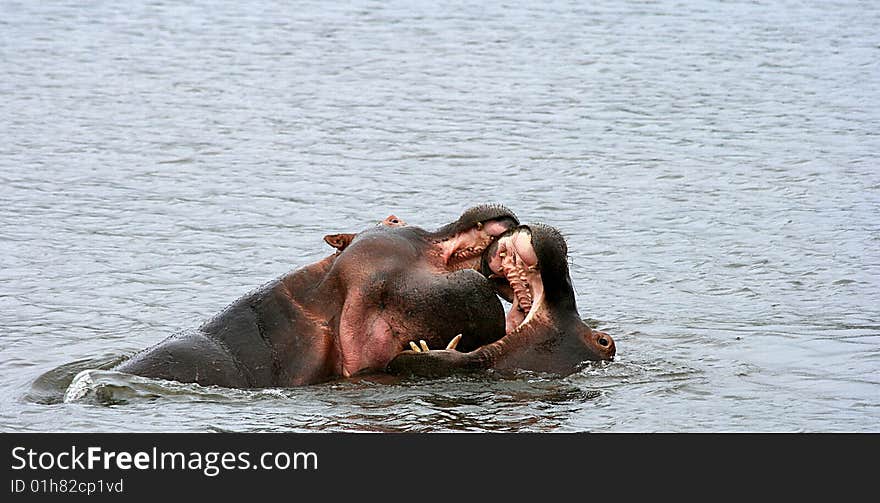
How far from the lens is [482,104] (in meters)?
18.6

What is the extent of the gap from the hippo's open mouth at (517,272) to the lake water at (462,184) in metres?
0.37

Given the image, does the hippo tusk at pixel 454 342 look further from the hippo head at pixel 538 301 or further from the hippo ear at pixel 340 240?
the hippo ear at pixel 340 240

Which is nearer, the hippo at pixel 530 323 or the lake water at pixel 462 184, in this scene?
the hippo at pixel 530 323

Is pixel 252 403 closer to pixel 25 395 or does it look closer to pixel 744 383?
pixel 25 395

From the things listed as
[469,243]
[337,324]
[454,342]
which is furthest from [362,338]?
[469,243]

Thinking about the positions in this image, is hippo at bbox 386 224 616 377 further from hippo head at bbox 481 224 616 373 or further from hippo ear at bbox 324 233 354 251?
hippo ear at bbox 324 233 354 251

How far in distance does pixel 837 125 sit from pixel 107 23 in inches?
478

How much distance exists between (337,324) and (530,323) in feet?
3.28

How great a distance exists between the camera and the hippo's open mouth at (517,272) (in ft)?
26.2

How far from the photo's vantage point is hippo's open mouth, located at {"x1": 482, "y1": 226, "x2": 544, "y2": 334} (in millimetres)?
7996

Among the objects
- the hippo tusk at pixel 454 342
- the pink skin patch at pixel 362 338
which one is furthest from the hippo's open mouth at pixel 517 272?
the pink skin patch at pixel 362 338

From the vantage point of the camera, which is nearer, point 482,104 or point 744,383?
point 744,383
